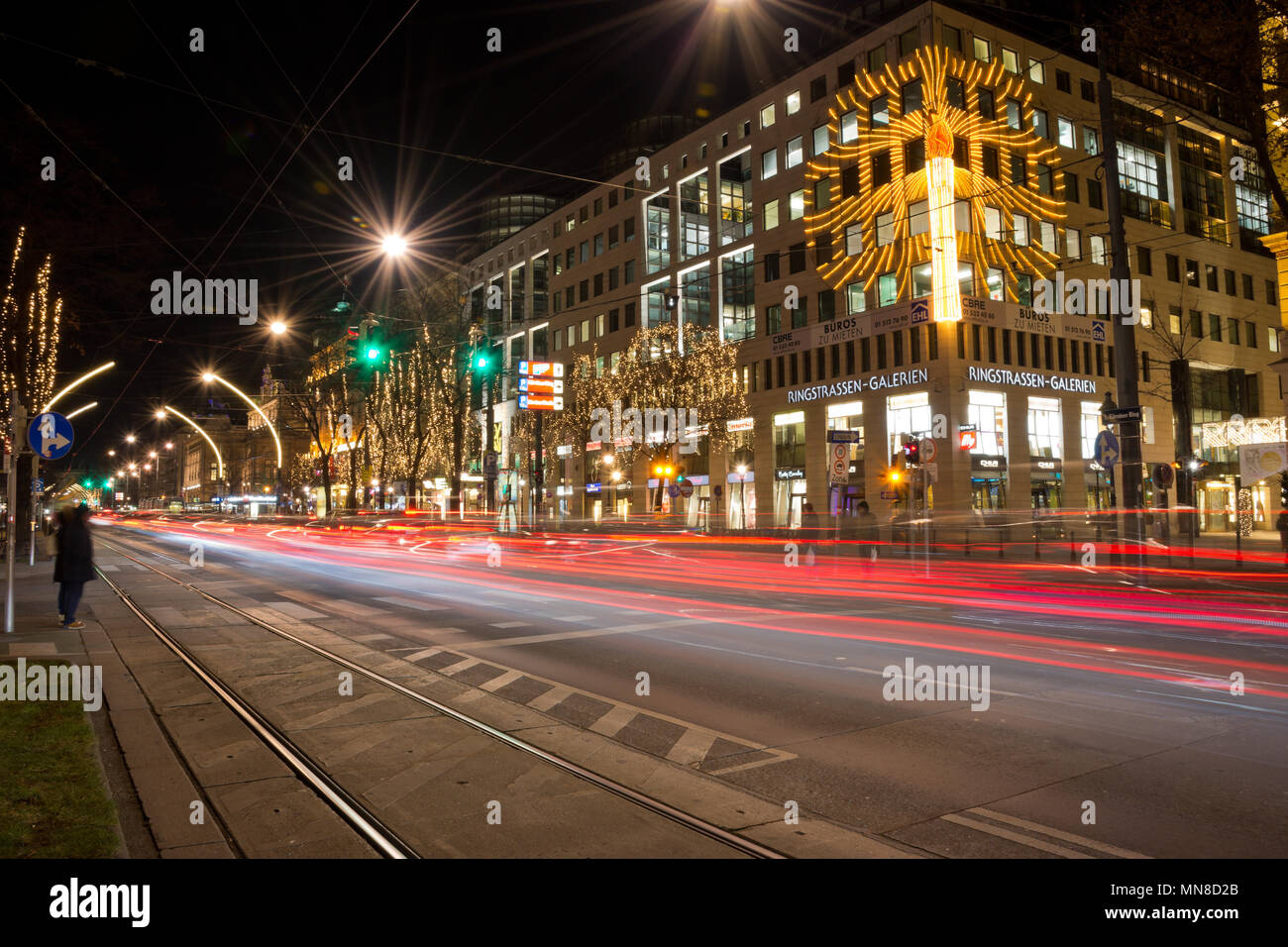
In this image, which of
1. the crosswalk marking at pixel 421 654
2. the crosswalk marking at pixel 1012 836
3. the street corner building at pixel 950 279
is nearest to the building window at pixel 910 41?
the street corner building at pixel 950 279

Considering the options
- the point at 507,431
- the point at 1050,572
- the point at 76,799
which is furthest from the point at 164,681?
the point at 507,431

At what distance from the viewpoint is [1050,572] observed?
20.8 metres

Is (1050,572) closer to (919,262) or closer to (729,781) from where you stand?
(729,781)

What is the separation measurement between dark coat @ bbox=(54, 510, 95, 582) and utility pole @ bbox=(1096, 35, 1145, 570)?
66.1 ft

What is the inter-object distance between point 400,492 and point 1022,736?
64.7 metres

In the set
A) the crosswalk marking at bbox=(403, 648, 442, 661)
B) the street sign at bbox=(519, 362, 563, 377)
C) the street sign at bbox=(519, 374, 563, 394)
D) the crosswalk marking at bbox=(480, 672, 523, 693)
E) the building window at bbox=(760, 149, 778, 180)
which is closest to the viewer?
the crosswalk marking at bbox=(480, 672, 523, 693)

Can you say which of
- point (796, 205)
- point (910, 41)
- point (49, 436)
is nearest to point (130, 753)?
point (49, 436)

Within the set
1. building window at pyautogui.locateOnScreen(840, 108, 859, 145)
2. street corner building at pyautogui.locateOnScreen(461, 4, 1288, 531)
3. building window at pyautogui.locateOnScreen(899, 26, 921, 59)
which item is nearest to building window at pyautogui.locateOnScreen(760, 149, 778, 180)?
street corner building at pyautogui.locateOnScreen(461, 4, 1288, 531)

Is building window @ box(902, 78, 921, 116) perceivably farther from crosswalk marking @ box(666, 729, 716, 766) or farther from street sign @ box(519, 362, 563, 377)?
crosswalk marking @ box(666, 729, 716, 766)

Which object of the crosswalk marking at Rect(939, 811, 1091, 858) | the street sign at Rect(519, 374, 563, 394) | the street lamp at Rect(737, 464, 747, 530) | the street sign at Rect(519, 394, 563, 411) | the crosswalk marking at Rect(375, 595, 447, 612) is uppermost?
the street sign at Rect(519, 374, 563, 394)

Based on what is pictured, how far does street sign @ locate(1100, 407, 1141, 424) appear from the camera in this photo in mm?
18788

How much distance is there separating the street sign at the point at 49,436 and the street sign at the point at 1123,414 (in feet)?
66.5
